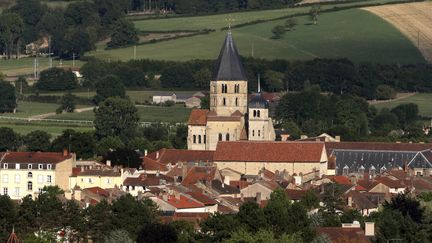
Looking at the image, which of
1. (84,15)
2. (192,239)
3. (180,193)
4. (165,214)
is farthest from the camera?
(84,15)

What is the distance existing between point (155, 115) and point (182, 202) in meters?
60.3

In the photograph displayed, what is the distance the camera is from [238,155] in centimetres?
10862

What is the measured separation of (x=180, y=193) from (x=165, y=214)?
231 inches

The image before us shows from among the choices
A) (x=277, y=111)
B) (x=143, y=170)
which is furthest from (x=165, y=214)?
(x=277, y=111)

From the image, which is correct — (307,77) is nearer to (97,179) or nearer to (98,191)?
(97,179)

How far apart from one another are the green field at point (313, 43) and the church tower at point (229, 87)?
5308 cm

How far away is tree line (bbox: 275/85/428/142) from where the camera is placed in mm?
137125

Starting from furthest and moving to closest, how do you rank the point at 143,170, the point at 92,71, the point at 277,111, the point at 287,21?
1. the point at 287,21
2. the point at 92,71
3. the point at 277,111
4. the point at 143,170

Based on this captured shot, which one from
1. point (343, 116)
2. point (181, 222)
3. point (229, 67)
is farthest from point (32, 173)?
point (343, 116)

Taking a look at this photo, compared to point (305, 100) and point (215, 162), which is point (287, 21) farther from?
point (215, 162)

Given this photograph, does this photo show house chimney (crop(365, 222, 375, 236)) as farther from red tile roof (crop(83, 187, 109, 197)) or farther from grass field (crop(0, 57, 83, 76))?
grass field (crop(0, 57, 83, 76))

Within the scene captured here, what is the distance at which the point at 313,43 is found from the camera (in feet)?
578

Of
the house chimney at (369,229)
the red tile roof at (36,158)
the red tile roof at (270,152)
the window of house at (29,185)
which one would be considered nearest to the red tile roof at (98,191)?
the window of house at (29,185)

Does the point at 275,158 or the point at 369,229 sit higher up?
the point at 369,229
